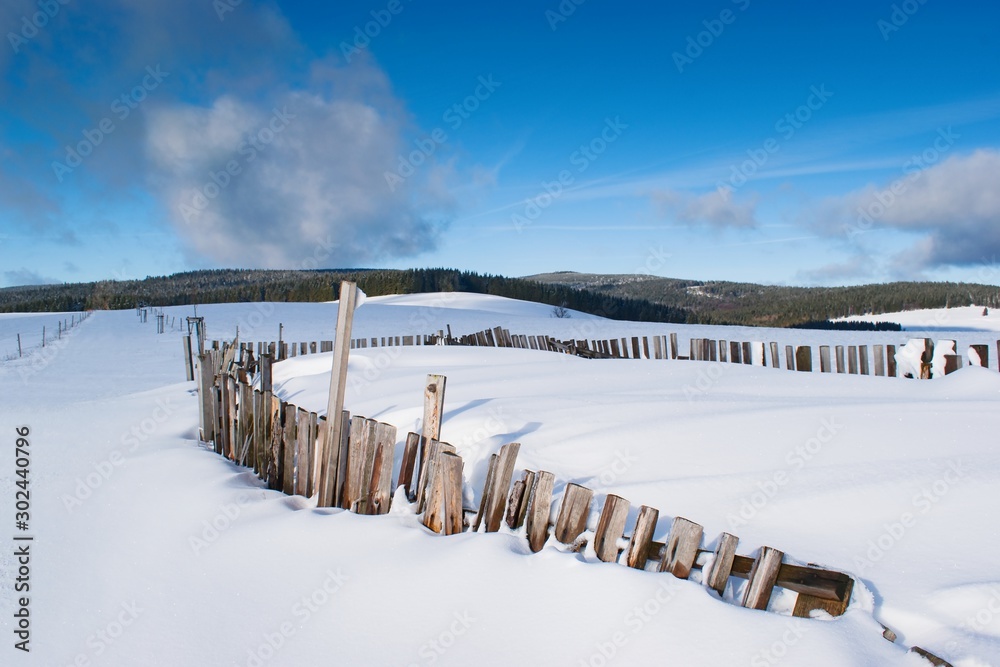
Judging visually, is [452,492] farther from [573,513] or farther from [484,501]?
[573,513]

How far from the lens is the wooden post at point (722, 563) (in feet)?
8.43

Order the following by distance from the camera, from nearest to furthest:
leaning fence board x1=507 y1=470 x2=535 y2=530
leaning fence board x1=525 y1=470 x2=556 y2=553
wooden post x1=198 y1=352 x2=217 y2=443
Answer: leaning fence board x1=525 y1=470 x2=556 y2=553
leaning fence board x1=507 y1=470 x2=535 y2=530
wooden post x1=198 y1=352 x2=217 y2=443

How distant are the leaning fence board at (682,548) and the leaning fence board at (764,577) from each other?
0.85ft

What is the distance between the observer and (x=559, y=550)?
3.06 metres

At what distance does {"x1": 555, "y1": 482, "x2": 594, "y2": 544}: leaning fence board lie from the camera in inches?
119

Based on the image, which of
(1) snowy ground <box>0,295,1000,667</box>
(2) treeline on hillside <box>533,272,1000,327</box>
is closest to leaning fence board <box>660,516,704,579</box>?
A: (1) snowy ground <box>0,295,1000,667</box>

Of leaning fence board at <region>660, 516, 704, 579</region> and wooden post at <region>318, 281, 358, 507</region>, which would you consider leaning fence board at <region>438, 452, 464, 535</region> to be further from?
leaning fence board at <region>660, 516, 704, 579</region>

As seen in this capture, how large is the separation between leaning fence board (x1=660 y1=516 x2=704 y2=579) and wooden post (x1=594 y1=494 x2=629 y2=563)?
0.24 meters

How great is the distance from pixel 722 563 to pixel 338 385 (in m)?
2.98

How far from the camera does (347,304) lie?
14.7 ft

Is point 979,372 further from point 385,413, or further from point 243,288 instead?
point 243,288

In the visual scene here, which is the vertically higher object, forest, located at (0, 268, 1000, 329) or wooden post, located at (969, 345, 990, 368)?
forest, located at (0, 268, 1000, 329)

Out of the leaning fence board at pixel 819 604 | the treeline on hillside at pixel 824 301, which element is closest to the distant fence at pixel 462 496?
the leaning fence board at pixel 819 604

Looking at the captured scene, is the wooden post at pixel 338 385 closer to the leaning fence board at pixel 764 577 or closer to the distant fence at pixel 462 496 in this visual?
the distant fence at pixel 462 496
